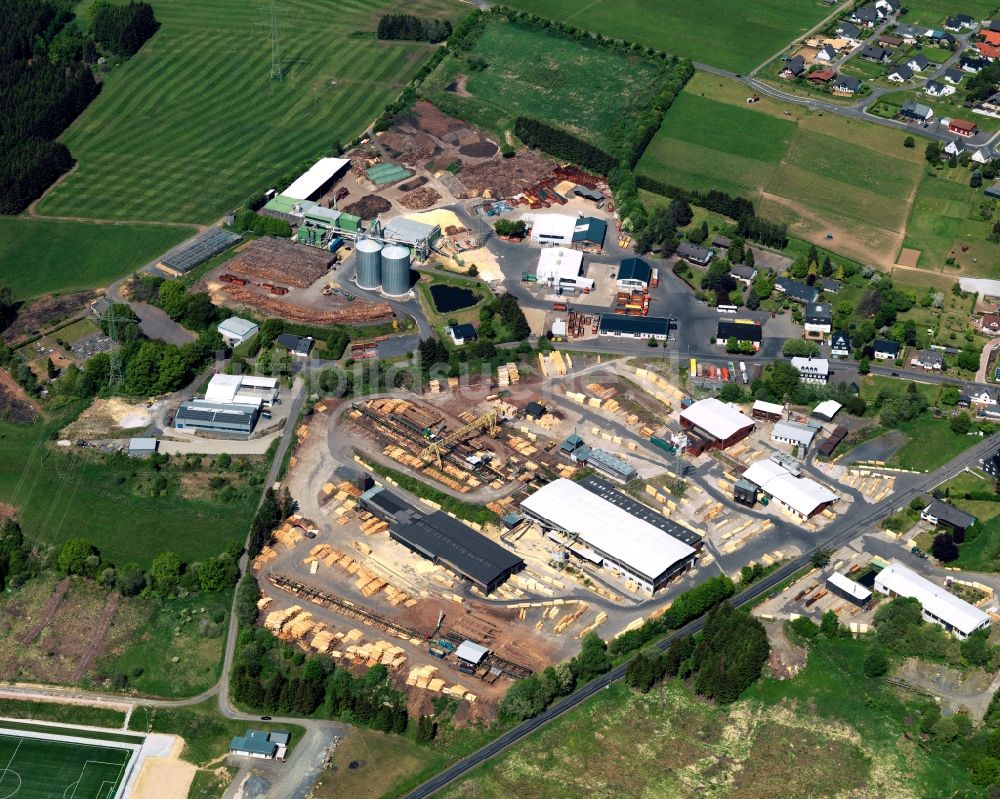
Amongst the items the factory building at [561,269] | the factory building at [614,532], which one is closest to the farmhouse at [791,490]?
the factory building at [614,532]

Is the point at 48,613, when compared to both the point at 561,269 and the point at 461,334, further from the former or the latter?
the point at 561,269

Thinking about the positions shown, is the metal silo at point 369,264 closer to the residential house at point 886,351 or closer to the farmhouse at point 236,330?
the farmhouse at point 236,330

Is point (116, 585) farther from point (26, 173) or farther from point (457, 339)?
point (26, 173)

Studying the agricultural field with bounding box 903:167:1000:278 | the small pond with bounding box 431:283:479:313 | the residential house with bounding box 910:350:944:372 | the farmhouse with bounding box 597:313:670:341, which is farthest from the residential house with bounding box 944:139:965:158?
the small pond with bounding box 431:283:479:313

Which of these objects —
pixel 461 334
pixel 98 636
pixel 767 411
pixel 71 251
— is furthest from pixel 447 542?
pixel 71 251

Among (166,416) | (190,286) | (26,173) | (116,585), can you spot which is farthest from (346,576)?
(26,173)
